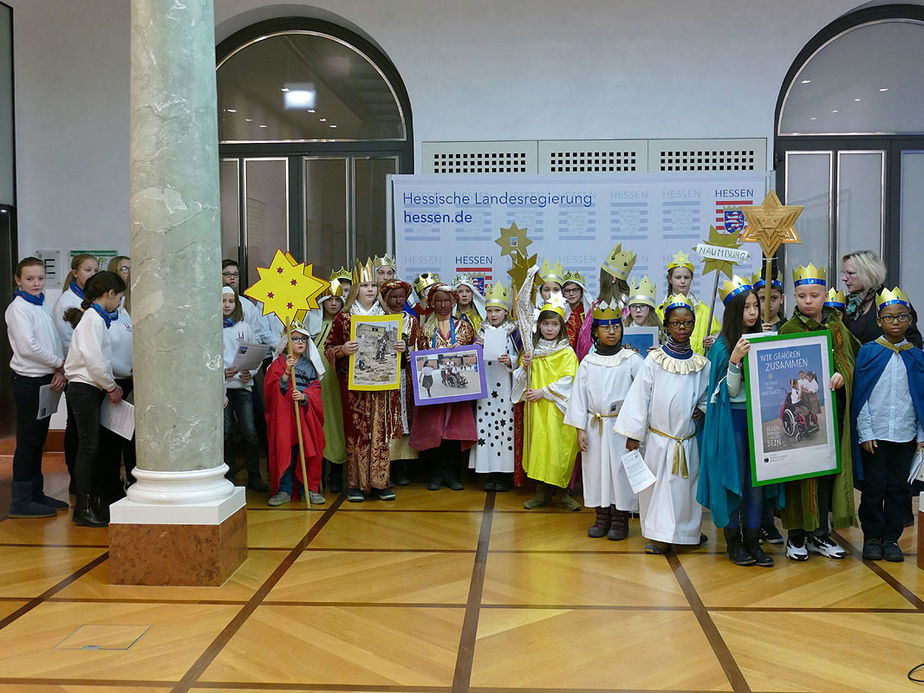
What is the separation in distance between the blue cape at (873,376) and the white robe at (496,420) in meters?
2.41

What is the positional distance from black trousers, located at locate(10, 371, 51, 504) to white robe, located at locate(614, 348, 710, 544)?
3773mm

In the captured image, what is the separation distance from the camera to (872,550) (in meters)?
4.82

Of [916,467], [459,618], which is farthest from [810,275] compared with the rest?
[459,618]

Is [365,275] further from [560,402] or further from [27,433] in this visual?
[27,433]

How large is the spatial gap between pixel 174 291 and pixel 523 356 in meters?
2.60

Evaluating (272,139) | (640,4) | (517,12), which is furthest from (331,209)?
(640,4)

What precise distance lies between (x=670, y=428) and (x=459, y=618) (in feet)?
5.60

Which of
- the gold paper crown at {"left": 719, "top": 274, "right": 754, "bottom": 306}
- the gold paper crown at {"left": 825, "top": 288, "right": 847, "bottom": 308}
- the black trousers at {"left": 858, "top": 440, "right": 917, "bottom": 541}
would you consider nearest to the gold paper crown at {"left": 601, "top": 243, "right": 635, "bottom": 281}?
the gold paper crown at {"left": 719, "top": 274, "right": 754, "bottom": 306}

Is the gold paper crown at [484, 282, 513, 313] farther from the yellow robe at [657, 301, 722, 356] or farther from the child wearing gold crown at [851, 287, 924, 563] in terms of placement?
the child wearing gold crown at [851, 287, 924, 563]

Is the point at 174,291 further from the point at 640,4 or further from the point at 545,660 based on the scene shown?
the point at 640,4

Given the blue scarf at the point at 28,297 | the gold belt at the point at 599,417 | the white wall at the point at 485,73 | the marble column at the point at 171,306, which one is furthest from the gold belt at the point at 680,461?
the white wall at the point at 485,73

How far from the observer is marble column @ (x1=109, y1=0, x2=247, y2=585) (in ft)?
14.1

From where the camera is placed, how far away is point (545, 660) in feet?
11.3

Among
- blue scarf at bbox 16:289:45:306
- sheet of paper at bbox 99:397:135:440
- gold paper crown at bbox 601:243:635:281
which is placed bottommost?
sheet of paper at bbox 99:397:135:440
